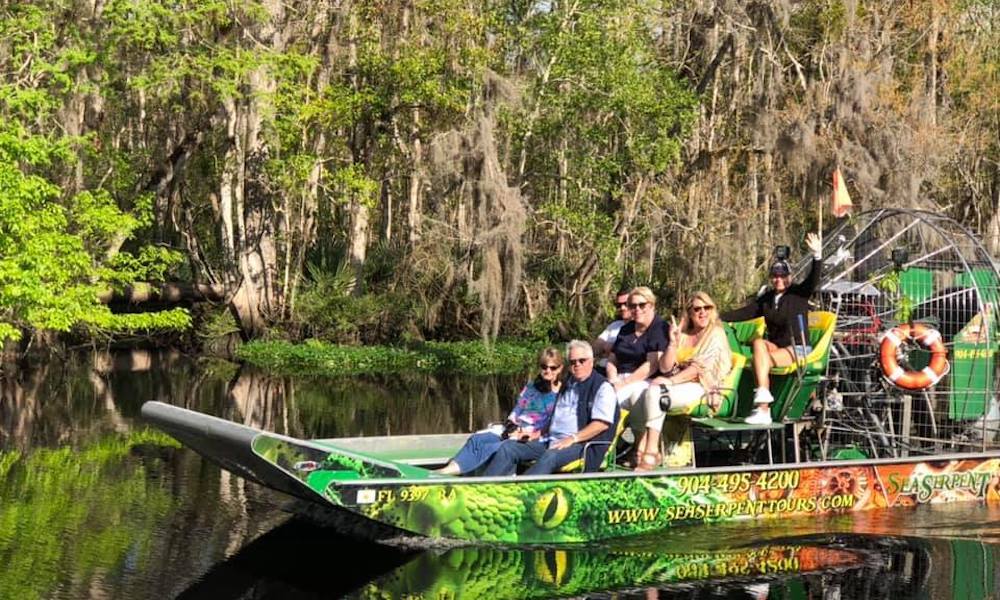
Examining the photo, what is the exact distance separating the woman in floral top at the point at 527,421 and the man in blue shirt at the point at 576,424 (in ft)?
0.39

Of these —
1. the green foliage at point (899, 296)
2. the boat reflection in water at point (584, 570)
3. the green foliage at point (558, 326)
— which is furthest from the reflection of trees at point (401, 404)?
the boat reflection in water at point (584, 570)

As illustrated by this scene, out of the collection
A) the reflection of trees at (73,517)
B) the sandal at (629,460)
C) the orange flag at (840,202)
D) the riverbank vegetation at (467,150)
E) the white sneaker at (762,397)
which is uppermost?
the riverbank vegetation at (467,150)

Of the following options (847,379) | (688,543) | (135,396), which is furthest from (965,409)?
(135,396)

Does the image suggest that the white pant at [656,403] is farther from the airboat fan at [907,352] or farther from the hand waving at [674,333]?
the airboat fan at [907,352]

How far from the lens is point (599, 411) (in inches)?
456

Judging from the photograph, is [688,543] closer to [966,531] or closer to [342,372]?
[966,531]

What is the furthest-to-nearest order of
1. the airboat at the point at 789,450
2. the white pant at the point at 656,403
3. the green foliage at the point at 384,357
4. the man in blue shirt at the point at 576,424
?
the green foliage at the point at 384,357
the white pant at the point at 656,403
the man in blue shirt at the point at 576,424
the airboat at the point at 789,450

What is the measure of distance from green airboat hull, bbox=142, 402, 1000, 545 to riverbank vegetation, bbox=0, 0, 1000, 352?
54.2 ft

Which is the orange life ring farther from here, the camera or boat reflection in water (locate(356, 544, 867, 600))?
the camera

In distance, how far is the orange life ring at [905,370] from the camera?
13500 millimetres

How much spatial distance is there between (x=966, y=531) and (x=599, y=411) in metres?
3.67

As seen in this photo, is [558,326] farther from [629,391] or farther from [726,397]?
[629,391]

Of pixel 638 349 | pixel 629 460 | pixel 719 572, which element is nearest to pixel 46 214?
pixel 629 460

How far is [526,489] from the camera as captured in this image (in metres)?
11.2
